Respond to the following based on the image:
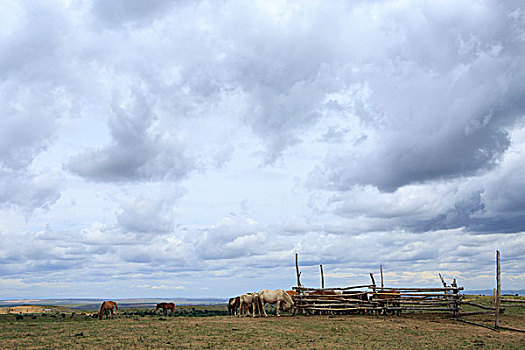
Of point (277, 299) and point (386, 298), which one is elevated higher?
point (277, 299)

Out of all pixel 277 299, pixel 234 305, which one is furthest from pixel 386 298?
pixel 234 305

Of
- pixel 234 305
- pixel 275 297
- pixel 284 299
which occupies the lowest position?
pixel 234 305

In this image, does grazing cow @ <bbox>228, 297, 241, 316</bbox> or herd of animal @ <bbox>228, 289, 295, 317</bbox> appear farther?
grazing cow @ <bbox>228, 297, 241, 316</bbox>

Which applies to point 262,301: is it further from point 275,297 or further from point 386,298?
point 386,298

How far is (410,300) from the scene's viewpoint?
116 ft

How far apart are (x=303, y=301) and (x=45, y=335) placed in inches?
766

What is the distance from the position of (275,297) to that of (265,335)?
10.6 meters

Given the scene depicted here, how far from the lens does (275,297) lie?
34.4 m

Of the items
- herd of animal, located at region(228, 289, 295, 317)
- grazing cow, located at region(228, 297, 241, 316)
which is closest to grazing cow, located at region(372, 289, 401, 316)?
herd of animal, located at region(228, 289, 295, 317)

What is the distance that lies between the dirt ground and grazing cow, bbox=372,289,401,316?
3.75 m

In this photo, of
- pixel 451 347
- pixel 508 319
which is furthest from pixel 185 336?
pixel 508 319

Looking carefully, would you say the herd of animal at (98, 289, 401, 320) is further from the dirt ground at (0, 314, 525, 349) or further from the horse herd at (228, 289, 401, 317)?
the dirt ground at (0, 314, 525, 349)

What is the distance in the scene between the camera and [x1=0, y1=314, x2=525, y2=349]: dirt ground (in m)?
20.9

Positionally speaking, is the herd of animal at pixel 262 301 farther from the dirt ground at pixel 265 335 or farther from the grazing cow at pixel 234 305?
the dirt ground at pixel 265 335
